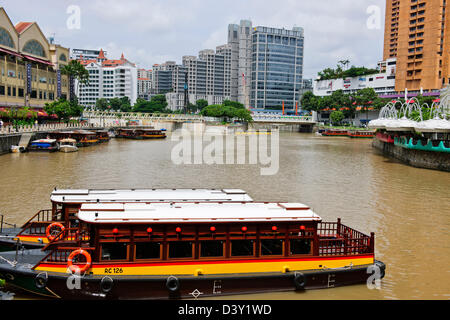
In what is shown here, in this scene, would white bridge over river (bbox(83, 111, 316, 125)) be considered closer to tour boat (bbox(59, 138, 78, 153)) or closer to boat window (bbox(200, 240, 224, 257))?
tour boat (bbox(59, 138, 78, 153))

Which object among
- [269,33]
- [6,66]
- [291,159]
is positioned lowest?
[291,159]

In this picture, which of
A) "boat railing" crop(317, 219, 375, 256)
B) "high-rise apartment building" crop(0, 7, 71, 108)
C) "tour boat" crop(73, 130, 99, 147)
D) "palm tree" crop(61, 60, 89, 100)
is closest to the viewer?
"boat railing" crop(317, 219, 375, 256)

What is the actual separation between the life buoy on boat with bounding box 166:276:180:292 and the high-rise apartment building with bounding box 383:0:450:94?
91384mm

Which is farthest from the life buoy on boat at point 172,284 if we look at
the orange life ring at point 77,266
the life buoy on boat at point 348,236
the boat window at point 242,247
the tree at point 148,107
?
the tree at point 148,107

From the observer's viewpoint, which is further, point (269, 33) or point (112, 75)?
point (269, 33)

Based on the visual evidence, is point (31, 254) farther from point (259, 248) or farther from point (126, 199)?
point (259, 248)

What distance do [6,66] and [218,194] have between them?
5069cm

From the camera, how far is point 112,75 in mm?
164875

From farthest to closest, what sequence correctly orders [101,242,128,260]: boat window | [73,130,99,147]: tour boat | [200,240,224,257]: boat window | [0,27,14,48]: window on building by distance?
[0,27,14,48]: window on building → [73,130,99,147]: tour boat → [200,240,224,257]: boat window → [101,242,128,260]: boat window

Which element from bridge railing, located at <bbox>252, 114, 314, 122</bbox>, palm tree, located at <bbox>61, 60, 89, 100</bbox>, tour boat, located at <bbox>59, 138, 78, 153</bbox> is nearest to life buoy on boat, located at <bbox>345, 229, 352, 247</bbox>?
tour boat, located at <bbox>59, 138, 78, 153</bbox>

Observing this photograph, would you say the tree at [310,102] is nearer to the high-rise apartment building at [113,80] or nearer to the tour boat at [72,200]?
the high-rise apartment building at [113,80]

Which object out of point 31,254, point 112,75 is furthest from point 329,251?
point 112,75

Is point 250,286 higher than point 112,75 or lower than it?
lower

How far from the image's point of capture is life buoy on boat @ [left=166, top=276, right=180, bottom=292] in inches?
399
